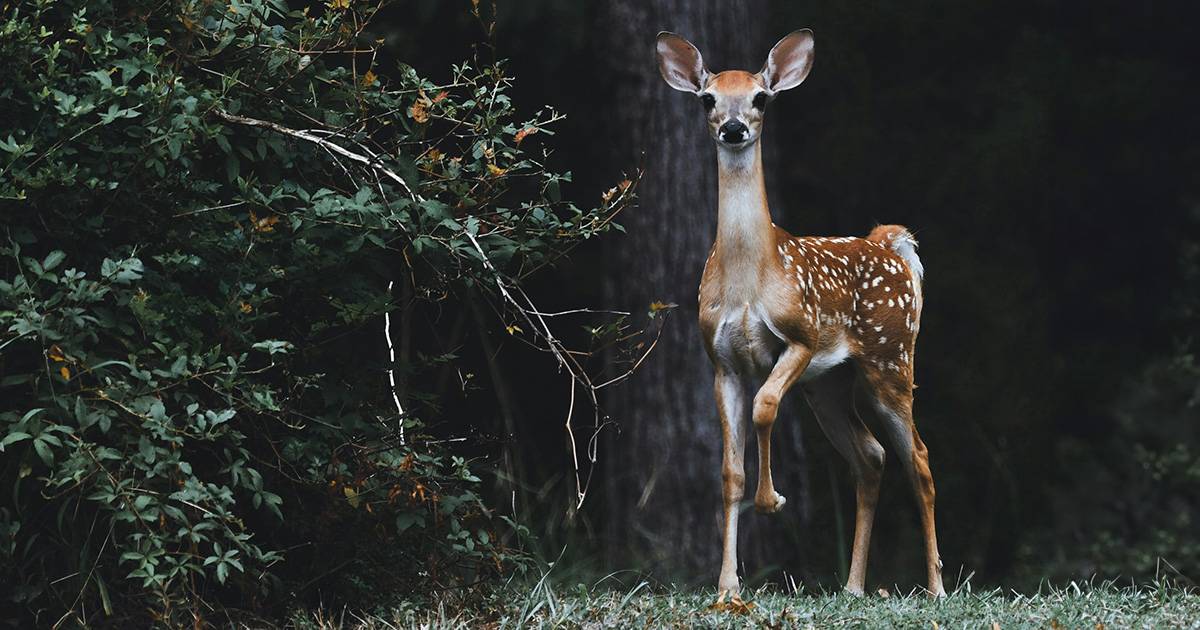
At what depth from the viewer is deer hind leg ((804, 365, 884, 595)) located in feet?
21.6

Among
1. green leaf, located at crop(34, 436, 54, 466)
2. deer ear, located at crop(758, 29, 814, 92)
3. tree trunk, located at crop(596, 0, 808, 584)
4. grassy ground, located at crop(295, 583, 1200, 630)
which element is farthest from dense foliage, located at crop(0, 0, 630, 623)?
tree trunk, located at crop(596, 0, 808, 584)

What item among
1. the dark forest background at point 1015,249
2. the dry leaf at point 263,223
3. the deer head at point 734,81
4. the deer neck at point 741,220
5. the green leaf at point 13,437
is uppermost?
the deer head at point 734,81

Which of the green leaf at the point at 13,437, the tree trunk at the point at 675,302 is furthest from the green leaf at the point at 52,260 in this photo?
the tree trunk at the point at 675,302

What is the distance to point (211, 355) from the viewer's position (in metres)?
4.86

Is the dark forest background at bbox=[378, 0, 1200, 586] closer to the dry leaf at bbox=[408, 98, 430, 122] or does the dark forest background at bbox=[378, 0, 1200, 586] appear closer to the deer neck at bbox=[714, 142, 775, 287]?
the deer neck at bbox=[714, 142, 775, 287]

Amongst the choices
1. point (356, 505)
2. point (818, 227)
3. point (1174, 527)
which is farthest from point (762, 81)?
point (1174, 527)

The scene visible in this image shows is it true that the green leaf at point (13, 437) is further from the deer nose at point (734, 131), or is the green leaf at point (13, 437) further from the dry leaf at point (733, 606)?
the deer nose at point (734, 131)

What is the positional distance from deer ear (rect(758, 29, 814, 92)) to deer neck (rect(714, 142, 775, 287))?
294mm

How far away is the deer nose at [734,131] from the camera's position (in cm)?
564

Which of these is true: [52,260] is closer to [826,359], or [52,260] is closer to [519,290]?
[519,290]

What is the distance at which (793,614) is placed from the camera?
5.19 metres

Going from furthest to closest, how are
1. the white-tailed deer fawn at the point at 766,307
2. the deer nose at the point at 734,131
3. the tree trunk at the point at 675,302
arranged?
the tree trunk at the point at 675,302 → the white-tailed deer fawn at the point at 766,307 → the deer nose at the point at 734,131

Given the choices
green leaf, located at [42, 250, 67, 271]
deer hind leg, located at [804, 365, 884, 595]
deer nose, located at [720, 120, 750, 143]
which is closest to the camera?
green leaf, located at [42, 250, 67, 271]

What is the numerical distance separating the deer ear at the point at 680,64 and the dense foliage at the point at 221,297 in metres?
0.67
